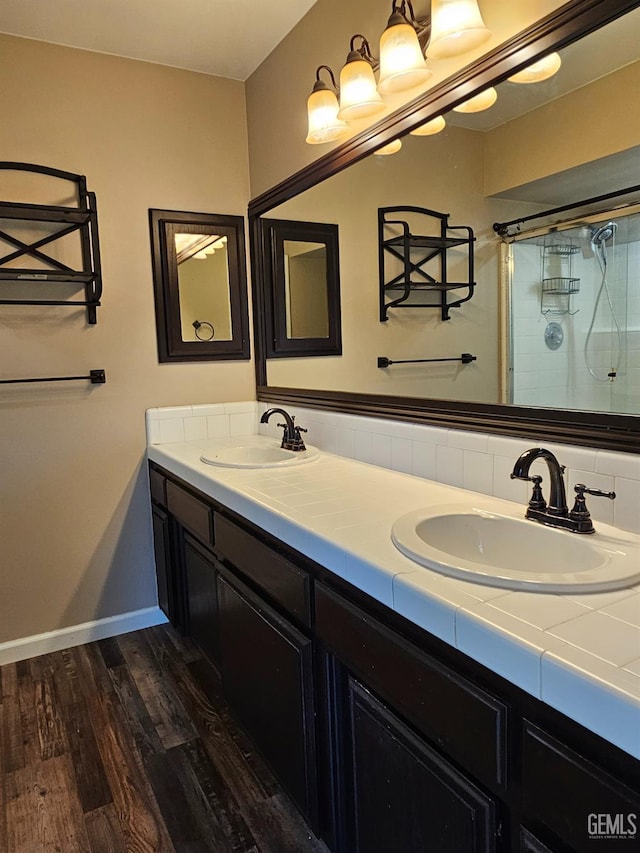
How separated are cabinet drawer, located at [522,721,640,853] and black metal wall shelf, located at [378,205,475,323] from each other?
1.18m

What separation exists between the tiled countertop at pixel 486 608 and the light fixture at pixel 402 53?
1140 millimetres

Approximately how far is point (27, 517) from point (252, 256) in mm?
1527

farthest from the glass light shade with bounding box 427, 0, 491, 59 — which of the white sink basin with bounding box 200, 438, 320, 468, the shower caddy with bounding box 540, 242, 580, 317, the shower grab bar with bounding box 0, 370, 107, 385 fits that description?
the shower grab bar with bounding box 0, 370, 107, 385

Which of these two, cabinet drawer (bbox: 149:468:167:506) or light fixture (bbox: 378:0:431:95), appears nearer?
light fixture (bbox: 378:0:431:95)

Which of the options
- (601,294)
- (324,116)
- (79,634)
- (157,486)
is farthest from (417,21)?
(79,634)

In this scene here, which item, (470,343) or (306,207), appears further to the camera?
(306,207)

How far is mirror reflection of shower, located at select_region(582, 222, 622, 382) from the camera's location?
1.21 meters

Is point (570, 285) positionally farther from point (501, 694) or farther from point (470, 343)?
point (501, 694)

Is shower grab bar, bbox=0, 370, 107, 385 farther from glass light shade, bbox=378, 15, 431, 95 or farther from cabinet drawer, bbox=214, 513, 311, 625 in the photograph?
glass light shade, bbox=378, 15, 431, 95

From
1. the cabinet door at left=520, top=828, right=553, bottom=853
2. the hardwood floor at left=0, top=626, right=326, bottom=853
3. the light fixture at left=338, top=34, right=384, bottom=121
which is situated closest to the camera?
the cabinet door at left=520, top=828, right=553, bottom=853

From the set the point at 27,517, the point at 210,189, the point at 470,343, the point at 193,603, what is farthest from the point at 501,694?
the point at 210,189

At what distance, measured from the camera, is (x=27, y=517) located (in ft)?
8.09

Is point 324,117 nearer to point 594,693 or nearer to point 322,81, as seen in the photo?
point 322,81

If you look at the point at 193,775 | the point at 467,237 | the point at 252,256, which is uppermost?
the point at 252,256
